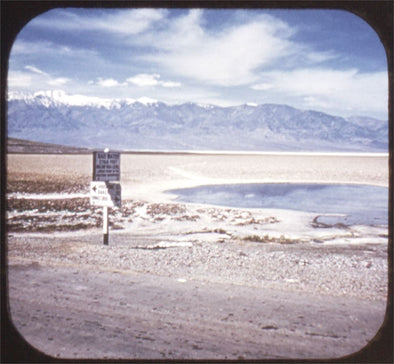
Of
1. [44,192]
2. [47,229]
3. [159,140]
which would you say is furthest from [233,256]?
[159,140]

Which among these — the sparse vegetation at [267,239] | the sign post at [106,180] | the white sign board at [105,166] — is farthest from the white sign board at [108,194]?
the sparse vegetation at [267,239]

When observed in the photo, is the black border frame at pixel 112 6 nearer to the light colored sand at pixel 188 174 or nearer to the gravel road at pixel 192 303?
the gravel road at pixel 192 303

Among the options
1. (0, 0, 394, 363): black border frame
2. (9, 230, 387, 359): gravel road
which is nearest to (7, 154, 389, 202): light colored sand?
(9, 230, 387, 359): gravel road

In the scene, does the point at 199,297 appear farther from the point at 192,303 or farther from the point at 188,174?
the point at 188,174

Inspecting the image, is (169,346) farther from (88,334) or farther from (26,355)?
(26,355)

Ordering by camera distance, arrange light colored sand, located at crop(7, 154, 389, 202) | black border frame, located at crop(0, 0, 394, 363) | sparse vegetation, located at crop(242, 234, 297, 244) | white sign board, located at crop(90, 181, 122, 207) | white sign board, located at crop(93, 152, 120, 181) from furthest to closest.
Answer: light colored sand, located at crop(7, 154, 389, 202), sparse vegetation, located at crop(242, 234, 297, 244), white sign board, located at crop(90, 181, 122, 207), white sign board, located at crop(93, 152, 120, 181), black border frame, located at crop(0, 0, 394, 363)

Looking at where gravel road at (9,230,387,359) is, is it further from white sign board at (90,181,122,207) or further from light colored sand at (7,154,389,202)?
light colored sand at (7,154,389,202)

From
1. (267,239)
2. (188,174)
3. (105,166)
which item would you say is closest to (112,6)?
(105,166)
